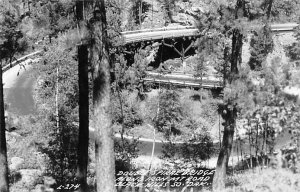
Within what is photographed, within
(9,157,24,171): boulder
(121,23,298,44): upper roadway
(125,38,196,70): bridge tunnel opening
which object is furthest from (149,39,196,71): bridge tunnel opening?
(9,157,24,171): boulder

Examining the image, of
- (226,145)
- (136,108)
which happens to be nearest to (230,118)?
(226,145)

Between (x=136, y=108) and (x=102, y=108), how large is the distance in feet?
86.8

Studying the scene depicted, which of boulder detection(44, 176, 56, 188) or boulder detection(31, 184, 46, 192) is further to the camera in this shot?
boulder detection(44, 176, 56, 188)

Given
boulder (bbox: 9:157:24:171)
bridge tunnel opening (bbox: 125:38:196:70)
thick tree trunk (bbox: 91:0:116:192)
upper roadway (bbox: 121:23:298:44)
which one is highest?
upper roadway (bbox: 121:23:298:44)

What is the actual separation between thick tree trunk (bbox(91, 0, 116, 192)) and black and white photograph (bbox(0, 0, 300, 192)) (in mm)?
20

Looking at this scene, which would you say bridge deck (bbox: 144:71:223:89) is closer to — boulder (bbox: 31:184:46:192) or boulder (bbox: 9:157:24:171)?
boulder (bbox: 9:157:24:171)

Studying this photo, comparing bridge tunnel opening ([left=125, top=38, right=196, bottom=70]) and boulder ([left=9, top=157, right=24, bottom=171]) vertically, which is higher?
bridge tunnel opening ([left=125, top=38, right=196, bottom=70])

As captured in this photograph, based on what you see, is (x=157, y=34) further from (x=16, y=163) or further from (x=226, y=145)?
(x=226, y=145)

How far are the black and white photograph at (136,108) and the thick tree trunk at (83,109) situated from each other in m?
0.03

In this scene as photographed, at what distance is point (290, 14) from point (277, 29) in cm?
869

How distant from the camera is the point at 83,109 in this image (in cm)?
1275

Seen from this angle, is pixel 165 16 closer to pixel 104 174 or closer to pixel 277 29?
pixel 277 29

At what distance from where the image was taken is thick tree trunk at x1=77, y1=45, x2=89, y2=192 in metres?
12.5

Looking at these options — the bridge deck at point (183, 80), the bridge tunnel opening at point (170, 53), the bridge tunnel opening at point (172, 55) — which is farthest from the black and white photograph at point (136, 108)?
the bridge tunnel opening at point (172, 55)
